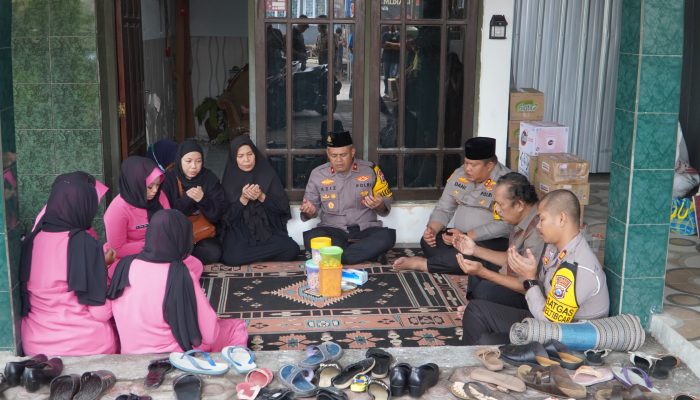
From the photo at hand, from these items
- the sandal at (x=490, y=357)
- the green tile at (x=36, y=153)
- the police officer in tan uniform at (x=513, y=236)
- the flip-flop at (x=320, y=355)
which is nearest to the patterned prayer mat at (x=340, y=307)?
the police officer in tan uniform at (x=513, y=236)

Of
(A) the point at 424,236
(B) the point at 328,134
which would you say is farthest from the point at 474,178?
(B) the point at 328,134

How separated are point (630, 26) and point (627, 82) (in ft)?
0.93

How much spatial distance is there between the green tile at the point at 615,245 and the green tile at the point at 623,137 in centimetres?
33

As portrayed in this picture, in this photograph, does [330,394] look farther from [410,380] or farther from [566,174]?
[566,174]

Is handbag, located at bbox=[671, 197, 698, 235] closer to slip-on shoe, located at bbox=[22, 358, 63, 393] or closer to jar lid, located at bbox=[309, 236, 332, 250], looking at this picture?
jar lid, located at bbox=[309, 236, 332, 250]

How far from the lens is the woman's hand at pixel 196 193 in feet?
19.4

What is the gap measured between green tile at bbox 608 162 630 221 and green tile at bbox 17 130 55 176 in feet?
12.9

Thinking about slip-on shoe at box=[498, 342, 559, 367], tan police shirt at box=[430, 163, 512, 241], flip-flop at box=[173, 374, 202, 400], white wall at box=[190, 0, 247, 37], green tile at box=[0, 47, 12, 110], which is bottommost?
flip-flop at box=[173, 374, 202, 400]

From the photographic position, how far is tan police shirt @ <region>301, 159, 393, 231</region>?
20.3ft

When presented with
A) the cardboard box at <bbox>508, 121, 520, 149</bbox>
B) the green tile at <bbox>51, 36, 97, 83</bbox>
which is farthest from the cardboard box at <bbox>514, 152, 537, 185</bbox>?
the green tile at <bbox>51, 36, 97, 83</bbox>

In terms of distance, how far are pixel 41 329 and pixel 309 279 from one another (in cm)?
195

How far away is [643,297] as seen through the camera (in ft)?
14.0

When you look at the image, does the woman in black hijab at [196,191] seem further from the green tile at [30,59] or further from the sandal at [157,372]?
the sandal at [157,372]

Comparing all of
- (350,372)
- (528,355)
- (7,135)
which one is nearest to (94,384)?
(350,372)
